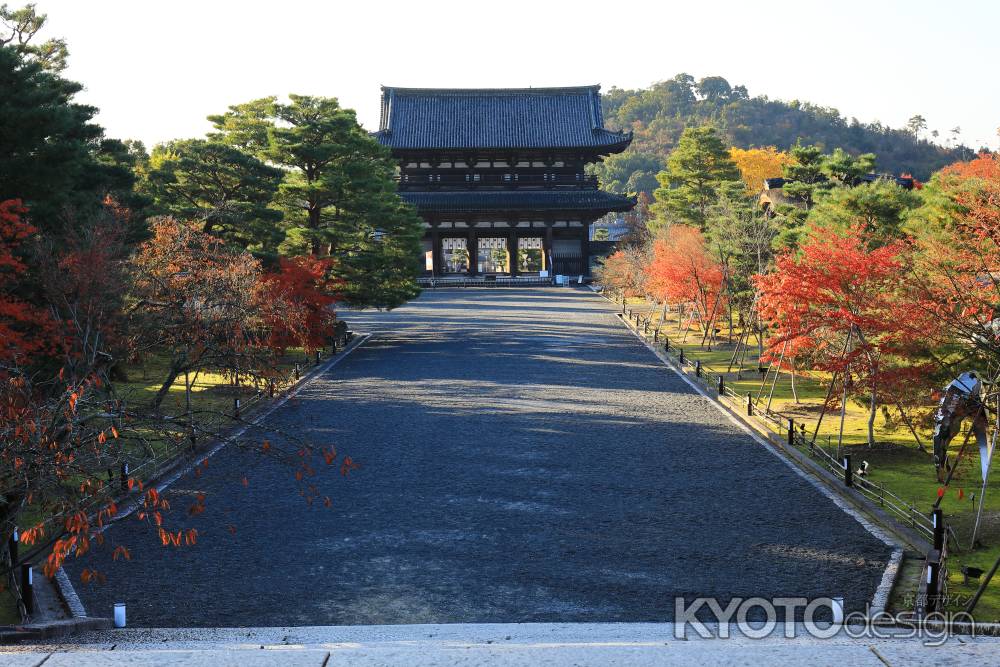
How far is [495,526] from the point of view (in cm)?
1316

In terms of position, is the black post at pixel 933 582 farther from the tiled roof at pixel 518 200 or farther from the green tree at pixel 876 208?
the tiled roof at pixel 518 200

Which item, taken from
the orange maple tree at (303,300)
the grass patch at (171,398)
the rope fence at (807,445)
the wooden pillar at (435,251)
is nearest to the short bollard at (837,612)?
the rope fence at (807,445)

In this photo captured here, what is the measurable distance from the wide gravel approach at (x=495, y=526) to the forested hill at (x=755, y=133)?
336 ft

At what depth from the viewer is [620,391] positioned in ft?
81.9

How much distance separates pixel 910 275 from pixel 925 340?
272 cm

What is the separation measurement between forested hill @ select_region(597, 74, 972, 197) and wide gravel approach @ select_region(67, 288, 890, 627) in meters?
A: 102

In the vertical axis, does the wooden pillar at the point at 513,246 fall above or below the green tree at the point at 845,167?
below

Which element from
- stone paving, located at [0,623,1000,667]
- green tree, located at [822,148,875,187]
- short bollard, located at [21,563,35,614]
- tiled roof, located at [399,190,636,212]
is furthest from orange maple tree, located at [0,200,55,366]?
tiled roof, located at [399,190,636,212]

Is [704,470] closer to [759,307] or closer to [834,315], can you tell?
[834,315]

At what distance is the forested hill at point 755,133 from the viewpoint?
123 meters

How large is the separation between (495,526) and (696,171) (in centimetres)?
5137

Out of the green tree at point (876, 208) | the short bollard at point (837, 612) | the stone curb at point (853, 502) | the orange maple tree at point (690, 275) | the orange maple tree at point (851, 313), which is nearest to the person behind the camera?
the short bollard at point (837, 612)

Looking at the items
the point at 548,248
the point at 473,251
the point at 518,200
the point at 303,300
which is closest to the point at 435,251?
the point at 473,251

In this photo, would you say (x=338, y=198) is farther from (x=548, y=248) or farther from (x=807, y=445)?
(x=548, y=248)
